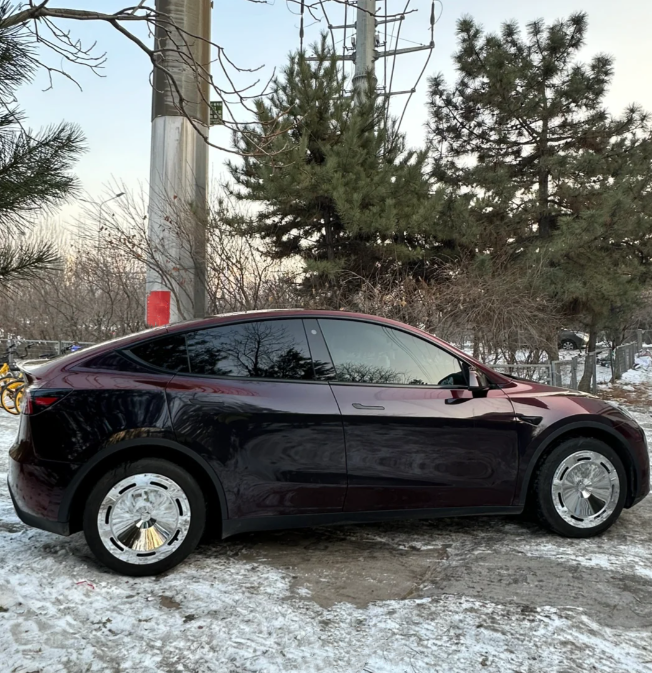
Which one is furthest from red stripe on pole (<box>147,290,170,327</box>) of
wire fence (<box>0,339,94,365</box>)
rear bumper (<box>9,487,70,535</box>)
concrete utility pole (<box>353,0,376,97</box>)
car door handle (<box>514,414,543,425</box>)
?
car door handle (<box>514,414,543,425</box>)

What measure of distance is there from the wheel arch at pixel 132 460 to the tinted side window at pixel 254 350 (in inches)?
19.2

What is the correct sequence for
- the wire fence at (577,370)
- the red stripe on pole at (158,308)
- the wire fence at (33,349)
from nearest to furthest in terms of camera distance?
1. the red stripe on pole at (158,308)
2. the wire fence at (577,370)
3. the wire fence at (33,349)

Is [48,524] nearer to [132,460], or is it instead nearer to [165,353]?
[132,460]

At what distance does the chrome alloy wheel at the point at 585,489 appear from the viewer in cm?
398

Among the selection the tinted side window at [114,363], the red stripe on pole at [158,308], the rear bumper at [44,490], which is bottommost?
the rear bumper at [44,490]

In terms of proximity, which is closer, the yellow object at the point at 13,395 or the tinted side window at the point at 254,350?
the tinted side window at the point at 254,350

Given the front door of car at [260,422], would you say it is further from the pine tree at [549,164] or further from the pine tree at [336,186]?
the pine tree at [549,164]

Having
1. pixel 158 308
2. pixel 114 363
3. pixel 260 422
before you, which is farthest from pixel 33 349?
pixel 260 422

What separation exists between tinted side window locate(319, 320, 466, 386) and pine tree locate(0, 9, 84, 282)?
5.68 ft

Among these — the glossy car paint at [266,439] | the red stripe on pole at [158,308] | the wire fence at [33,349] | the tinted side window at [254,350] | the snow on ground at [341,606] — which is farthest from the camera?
the wire fence at [33,349]

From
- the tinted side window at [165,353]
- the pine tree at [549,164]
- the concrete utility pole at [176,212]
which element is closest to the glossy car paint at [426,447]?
the tinted side window at [165,353]

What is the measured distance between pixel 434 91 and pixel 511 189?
3.60 metres

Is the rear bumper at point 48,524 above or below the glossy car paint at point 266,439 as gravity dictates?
below

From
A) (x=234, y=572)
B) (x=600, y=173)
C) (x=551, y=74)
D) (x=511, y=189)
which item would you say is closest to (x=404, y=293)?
(x=511, y=189)
